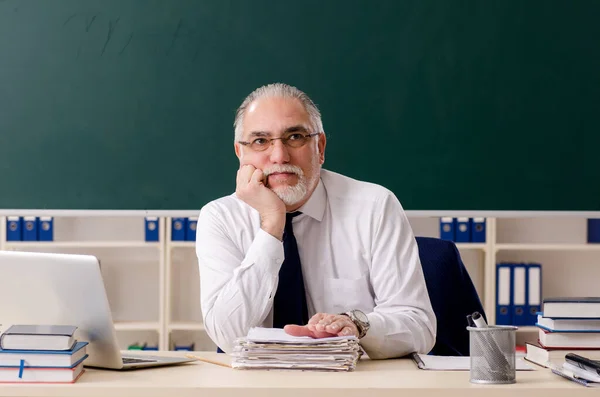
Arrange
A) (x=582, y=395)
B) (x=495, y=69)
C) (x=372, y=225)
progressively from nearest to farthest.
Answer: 1. (x=582, y=395)
2. (x=372, y=225)
3. (x=495, y=69)

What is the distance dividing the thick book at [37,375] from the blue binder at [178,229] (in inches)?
139

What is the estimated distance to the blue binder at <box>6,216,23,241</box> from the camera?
16.5 feet

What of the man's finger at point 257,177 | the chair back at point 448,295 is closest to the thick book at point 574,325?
the chair back at point 448,295

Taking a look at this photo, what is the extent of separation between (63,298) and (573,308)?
103cm

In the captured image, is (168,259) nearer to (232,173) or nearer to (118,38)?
(232,173)

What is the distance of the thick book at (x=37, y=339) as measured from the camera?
156 centimetres

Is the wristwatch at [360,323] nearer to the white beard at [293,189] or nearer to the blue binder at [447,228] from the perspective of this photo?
the white beard at [293,189]

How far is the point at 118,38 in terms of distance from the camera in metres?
4.17

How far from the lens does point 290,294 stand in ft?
7.17

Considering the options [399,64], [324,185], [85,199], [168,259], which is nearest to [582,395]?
Result: [324,185]

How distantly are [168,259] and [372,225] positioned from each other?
297cm

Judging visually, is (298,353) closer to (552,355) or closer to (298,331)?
(298,331)

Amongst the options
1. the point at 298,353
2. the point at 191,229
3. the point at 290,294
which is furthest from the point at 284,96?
the point at 191,229

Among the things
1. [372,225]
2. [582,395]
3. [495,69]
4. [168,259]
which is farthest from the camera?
[168,259]
